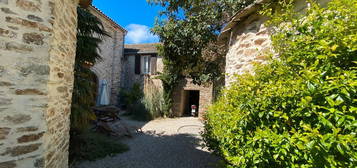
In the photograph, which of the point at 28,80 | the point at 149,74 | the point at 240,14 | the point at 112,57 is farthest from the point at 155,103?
the point at 28,80

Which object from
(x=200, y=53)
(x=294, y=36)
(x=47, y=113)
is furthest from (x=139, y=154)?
(x=200, y=53)

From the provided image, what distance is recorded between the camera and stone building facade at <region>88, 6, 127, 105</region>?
10.2 m

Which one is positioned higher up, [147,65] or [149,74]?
[147,65]

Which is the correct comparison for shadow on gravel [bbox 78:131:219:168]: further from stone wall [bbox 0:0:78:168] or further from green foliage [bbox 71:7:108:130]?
stone wall [bbox 0:0:78:168]

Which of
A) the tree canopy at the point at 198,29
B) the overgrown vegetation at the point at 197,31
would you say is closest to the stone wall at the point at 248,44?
the overgrown vegetation at the point at 197,31

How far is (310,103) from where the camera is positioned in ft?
4.09

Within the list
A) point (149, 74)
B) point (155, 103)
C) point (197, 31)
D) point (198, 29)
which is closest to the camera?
point (198, 29)

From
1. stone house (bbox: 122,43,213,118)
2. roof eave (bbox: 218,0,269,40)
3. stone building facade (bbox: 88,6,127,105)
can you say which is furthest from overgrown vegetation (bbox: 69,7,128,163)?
stone building facade (bbox: 88,6,127,105)

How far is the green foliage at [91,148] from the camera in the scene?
3.79m

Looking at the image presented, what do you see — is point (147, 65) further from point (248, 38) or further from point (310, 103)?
point (310, 103)

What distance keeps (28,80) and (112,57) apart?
993cm

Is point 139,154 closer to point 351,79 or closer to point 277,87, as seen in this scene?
point 277,87

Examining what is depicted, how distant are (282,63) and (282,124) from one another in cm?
69

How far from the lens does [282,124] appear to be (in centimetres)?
149
